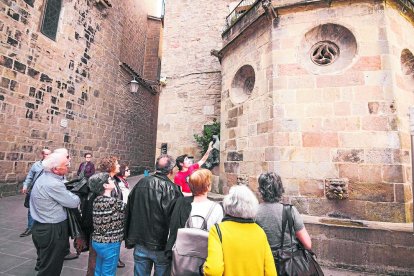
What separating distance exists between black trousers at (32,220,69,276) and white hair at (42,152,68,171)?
57cm

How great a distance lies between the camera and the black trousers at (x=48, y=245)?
2301 millimetres

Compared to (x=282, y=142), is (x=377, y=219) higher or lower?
lower

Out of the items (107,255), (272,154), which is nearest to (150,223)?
(107,255)

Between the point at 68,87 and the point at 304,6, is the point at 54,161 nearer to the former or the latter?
the point at 304,6

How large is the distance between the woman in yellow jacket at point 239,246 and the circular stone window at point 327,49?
13.5 feet

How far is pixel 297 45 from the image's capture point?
193 inches

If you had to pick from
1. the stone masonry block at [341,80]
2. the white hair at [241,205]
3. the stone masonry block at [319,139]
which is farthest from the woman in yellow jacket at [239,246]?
the stone masonry block at [341,80]

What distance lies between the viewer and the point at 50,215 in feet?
7.67

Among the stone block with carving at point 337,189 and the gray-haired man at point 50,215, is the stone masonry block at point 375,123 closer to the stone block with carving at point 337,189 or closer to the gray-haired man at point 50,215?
the stone block with carving at point 337,189

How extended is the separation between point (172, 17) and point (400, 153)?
28.5 ft

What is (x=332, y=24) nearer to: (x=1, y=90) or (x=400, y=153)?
(x=400, y=153)

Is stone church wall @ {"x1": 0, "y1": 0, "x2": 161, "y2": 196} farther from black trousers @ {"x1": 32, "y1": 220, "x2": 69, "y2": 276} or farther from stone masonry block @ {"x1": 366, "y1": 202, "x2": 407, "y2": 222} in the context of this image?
stone masonry block @ {"x1": 366, "y1": 202, "x2": 407, "y2": 222}

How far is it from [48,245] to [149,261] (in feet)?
3.32

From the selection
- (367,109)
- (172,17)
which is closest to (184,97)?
(172,17)
